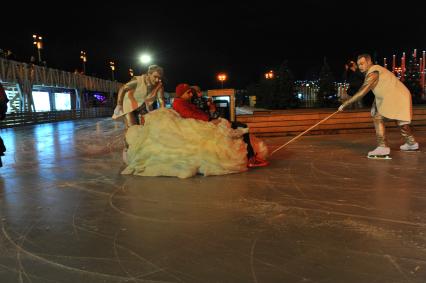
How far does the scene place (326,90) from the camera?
3055cm

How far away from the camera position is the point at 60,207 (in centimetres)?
485

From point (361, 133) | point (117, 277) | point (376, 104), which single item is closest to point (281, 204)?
point (117, 277)

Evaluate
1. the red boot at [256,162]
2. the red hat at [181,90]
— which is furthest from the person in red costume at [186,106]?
the red boot at [256,162]

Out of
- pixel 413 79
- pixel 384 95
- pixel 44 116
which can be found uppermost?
pixel 413 79

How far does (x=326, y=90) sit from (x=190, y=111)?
992 inches

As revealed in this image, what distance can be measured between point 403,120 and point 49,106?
103 ft

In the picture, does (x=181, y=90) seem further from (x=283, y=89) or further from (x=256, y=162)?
(x=283, y=89)

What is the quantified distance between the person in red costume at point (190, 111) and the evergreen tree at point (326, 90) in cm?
2392

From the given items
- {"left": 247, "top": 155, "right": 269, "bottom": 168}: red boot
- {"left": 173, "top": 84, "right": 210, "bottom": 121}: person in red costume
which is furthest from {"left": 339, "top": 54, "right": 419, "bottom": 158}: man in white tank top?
{"left": 173, "top": 84, "right": 210, "bottom": 121}: person in red costume

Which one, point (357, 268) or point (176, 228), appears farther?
point (176, 228)

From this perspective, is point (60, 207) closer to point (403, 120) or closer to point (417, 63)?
point (403, 120)

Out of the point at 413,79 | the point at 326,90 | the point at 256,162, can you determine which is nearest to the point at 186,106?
the point at 256,162

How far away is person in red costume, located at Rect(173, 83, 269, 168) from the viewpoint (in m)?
7.12

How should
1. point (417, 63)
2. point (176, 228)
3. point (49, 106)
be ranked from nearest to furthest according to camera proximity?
point (176, 228) < point (49, 106) < point (417, 63)
